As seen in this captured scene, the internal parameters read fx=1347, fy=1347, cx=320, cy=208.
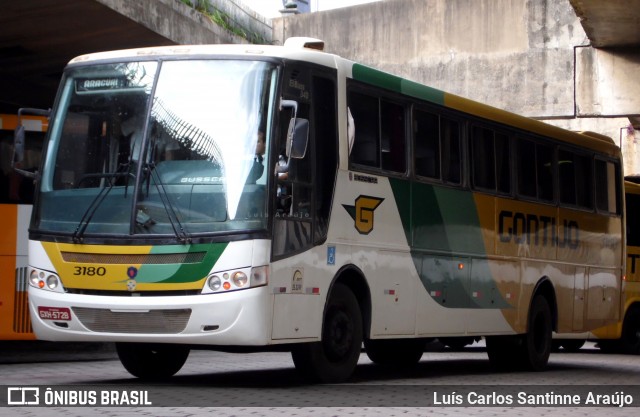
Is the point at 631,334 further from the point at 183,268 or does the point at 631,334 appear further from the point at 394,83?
the point at 183,268

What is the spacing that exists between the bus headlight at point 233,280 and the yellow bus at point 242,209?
0.05ft

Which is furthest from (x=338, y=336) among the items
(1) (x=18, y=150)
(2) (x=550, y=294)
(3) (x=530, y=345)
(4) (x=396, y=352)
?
(2) (x=550, y=294)

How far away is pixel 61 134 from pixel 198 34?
9.11m

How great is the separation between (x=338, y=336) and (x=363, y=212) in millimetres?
1276

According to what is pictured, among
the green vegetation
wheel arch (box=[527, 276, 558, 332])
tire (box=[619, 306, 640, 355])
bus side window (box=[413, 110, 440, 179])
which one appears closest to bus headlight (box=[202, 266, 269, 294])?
bus side window (box=[413, 110, 440, 179])

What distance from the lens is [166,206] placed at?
11773 mm

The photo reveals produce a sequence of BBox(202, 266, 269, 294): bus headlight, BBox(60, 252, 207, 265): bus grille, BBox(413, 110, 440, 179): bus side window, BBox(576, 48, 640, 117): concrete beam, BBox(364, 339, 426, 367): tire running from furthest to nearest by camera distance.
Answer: BBox(576, 48, 640, 117): concrete beam → BBox(364, 339, 426, 367): tire → BBox(413, 110, 440, 179): bus side window → BBox(60, 252, 207, 265): bus grille → BBox(202, 266, 269, 294): bus headlight

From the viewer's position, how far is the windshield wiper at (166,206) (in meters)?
11.6

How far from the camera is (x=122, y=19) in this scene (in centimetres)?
1891

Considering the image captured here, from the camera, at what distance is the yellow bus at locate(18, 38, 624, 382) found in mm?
11609

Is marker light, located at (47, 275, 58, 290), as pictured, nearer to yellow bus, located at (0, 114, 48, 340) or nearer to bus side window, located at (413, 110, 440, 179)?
bus side window, located at (413, 110, 440, 179)

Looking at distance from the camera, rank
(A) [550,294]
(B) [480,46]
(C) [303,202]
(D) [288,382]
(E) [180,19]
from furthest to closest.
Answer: (B) [480,46]
(E) [180,19]
(A) [550,294]
(D) [288,382]
(C) [303,202]

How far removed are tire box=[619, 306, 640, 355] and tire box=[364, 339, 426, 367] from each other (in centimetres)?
828

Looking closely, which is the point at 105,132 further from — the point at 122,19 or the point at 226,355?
the point at 226,355
